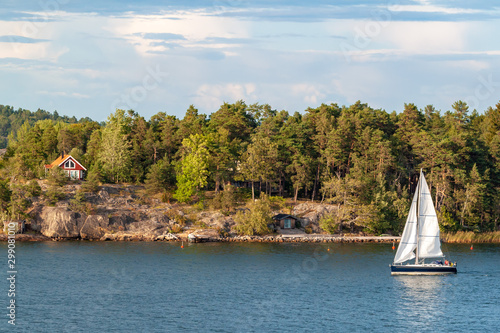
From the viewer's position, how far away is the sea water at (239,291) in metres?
55.7

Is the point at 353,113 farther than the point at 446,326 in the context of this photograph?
Yes

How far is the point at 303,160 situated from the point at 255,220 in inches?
716

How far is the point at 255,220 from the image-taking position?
104m

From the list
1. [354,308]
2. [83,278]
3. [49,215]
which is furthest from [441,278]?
[49,215]

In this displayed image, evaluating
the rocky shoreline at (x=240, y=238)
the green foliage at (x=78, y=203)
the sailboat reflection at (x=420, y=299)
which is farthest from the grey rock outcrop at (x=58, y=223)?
the sailboat reflection at (x=420, y=299)

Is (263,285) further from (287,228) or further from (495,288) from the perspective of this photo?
(287,228)

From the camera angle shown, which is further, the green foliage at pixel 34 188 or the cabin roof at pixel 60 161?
the cabin roof at pixel 60 161

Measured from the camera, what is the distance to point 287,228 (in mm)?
108312

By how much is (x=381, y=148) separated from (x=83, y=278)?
65.2m

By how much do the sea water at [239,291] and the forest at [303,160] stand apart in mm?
18466

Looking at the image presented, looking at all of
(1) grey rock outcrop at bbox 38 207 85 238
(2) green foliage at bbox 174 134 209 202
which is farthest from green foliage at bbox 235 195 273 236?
(1) grey rock outcrop at bbox 38 207 85 238

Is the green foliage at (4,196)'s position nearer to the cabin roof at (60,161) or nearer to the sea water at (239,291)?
the sea water at (239,291)

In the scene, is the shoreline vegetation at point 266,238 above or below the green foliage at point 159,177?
below

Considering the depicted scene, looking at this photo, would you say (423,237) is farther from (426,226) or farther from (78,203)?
(78,203)
